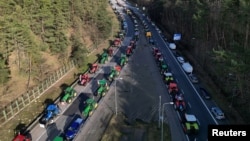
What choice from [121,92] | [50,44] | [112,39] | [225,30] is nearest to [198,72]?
[225,30]

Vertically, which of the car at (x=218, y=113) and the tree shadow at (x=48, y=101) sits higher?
the tree shadow at (x=48, y=101)

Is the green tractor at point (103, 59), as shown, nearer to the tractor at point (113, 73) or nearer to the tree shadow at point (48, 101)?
the tractor at point (113, 73)

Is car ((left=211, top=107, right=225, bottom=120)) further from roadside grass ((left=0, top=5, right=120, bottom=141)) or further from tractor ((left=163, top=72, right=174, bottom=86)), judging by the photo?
roadside grass ((left=0, top=5, right=120, bottom=141))

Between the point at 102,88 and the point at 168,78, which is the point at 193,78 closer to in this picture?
the point at 168,78

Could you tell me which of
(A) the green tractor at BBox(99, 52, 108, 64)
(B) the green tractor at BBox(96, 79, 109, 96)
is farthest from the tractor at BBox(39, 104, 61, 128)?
(A) the green tractor at BBox(99, 52, 108, 64)

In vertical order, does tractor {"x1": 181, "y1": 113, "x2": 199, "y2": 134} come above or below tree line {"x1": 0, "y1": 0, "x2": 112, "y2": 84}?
below

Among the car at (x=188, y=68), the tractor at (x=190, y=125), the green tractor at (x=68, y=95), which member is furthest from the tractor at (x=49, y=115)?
the car at (x=188, y=68)
